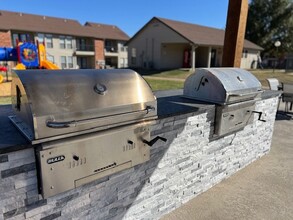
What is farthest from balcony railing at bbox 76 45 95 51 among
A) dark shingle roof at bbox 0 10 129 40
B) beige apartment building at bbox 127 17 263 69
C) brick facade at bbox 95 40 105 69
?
beige apartment building at bbox 127 17 263 69

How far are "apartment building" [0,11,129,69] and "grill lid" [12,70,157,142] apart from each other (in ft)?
79.8

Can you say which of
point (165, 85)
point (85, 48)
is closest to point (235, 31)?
point (165, 85)

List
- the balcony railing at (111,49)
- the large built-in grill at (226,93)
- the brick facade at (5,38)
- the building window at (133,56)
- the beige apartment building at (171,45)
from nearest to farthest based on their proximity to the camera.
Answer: the large built-in grill at (226,93)
the beige apartment building at (171,45)
the brick facade at (5,38)
the building window at (133,56)
the balcony railing at (111,49)

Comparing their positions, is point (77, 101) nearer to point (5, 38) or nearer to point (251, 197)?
point (251, 197)

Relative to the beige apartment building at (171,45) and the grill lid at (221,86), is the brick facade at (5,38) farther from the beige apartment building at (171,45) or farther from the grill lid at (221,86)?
the grill lid at (221,86)

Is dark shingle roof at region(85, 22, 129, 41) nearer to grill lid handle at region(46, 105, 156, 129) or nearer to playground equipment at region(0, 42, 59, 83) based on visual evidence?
playground equipment at region(0, 42, 59, 83)

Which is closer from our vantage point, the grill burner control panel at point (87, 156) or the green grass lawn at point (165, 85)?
the grill burner control panel at point (87, 156)

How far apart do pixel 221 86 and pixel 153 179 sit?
138 cm

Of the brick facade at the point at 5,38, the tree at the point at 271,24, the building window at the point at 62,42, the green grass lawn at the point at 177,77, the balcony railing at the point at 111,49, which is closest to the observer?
the green grass lawn at the point at 177,77

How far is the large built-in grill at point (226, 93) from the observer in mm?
2914

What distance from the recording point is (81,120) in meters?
1.63

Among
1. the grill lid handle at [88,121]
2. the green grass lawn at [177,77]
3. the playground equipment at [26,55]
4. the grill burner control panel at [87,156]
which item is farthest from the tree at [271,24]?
the grill burner control panel at [87,156]

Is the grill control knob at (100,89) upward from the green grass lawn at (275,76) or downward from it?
upward

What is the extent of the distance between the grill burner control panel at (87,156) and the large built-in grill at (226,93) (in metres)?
1.28
